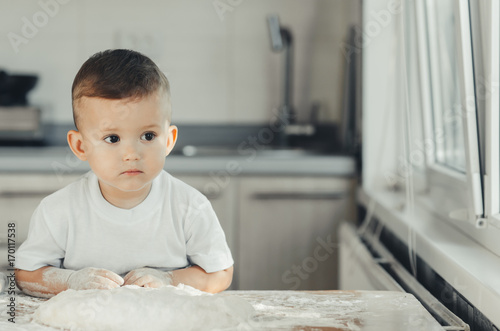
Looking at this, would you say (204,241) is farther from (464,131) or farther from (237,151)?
(237,151)

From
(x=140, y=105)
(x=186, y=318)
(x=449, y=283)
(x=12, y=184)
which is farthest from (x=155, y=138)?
(x=12, y=184)

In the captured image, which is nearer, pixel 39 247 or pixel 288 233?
pixel 39 247

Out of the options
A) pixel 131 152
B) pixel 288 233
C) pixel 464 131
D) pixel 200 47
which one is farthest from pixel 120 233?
pixel 200 47

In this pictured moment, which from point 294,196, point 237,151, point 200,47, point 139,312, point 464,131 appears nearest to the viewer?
point 139,312

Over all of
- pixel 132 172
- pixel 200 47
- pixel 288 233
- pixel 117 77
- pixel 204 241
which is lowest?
pixel 288 233

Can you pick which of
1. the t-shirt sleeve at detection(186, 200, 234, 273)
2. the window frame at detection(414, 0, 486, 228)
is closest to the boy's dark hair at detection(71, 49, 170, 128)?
the t-shirt sleeve at detection(186, 200, 234, 273)

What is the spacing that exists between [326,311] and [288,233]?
1306mm

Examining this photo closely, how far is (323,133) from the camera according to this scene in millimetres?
2645

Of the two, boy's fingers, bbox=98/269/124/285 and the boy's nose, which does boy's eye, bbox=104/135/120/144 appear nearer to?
the boy's nose

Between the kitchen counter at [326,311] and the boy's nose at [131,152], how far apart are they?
248 mm

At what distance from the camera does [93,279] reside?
88 centimetres

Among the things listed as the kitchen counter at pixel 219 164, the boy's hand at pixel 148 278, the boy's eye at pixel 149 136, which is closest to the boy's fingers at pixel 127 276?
the boy's hand at pixel 148 278

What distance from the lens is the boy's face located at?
0.86 m

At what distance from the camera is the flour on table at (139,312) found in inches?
30.5
